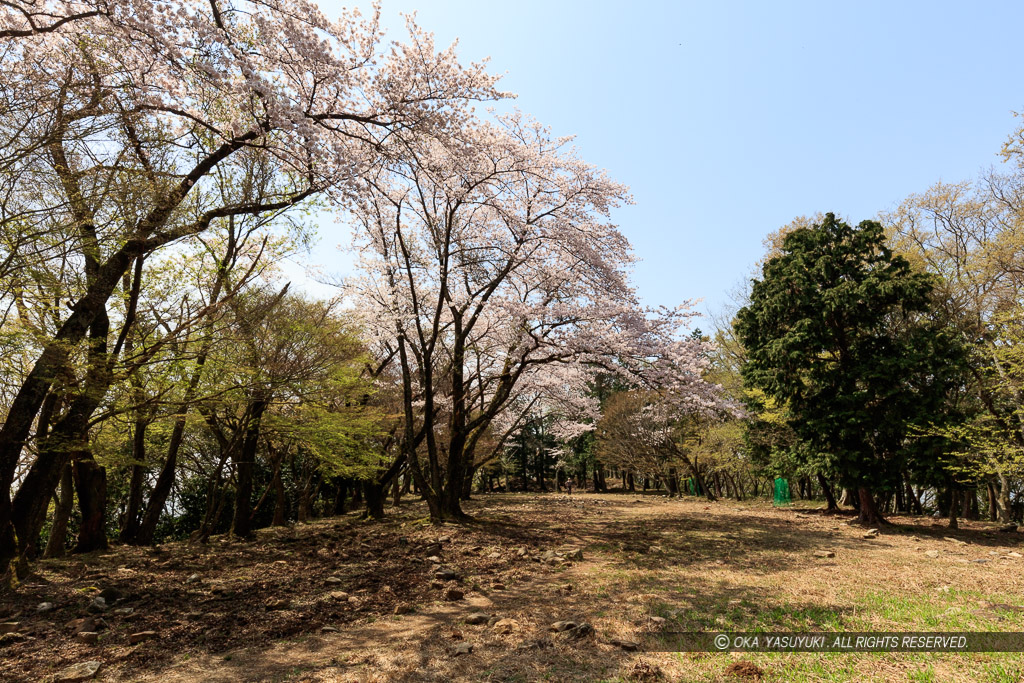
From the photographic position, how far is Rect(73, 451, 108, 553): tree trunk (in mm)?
11023

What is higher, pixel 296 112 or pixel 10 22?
pixel 10 22

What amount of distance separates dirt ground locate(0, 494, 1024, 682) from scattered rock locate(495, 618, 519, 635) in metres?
0.02

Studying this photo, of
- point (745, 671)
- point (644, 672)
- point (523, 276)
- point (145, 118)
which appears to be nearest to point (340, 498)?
point (523, 276)

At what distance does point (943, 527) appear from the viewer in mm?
15031

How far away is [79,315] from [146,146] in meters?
2.99

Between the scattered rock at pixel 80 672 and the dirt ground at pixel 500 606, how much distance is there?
3.9 inches

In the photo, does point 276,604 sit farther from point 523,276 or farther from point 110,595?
point 523,276

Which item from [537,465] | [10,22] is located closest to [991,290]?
[10,22]

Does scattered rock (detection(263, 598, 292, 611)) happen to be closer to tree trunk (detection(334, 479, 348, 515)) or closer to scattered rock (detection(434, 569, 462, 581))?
scattered rock (detection(434, 569, 462, 581))

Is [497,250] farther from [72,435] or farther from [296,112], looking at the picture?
[72,435]

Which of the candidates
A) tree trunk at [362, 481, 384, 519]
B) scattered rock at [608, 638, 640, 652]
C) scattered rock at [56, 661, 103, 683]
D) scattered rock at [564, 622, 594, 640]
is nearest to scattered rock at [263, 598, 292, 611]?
scattered rock at [56, 661, 103, 683]

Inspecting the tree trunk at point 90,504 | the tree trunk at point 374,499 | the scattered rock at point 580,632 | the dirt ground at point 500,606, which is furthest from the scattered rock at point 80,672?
the tree trunk at point 374,499

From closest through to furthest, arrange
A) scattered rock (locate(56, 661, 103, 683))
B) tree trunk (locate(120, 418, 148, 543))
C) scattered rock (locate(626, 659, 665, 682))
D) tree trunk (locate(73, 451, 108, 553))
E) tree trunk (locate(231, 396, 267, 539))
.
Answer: scattered rock (locate(626, 659, 665, 682)) → scattered rock (locate(56, 661, 103, 683)) → tree trunk (locate(73, 451, 108, 553)) → tree trunk (locate(120, 418, 148, 543)) → tree trunk (locate(231, 396, 267, 539))

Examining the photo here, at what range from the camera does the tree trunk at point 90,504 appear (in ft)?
36.2
